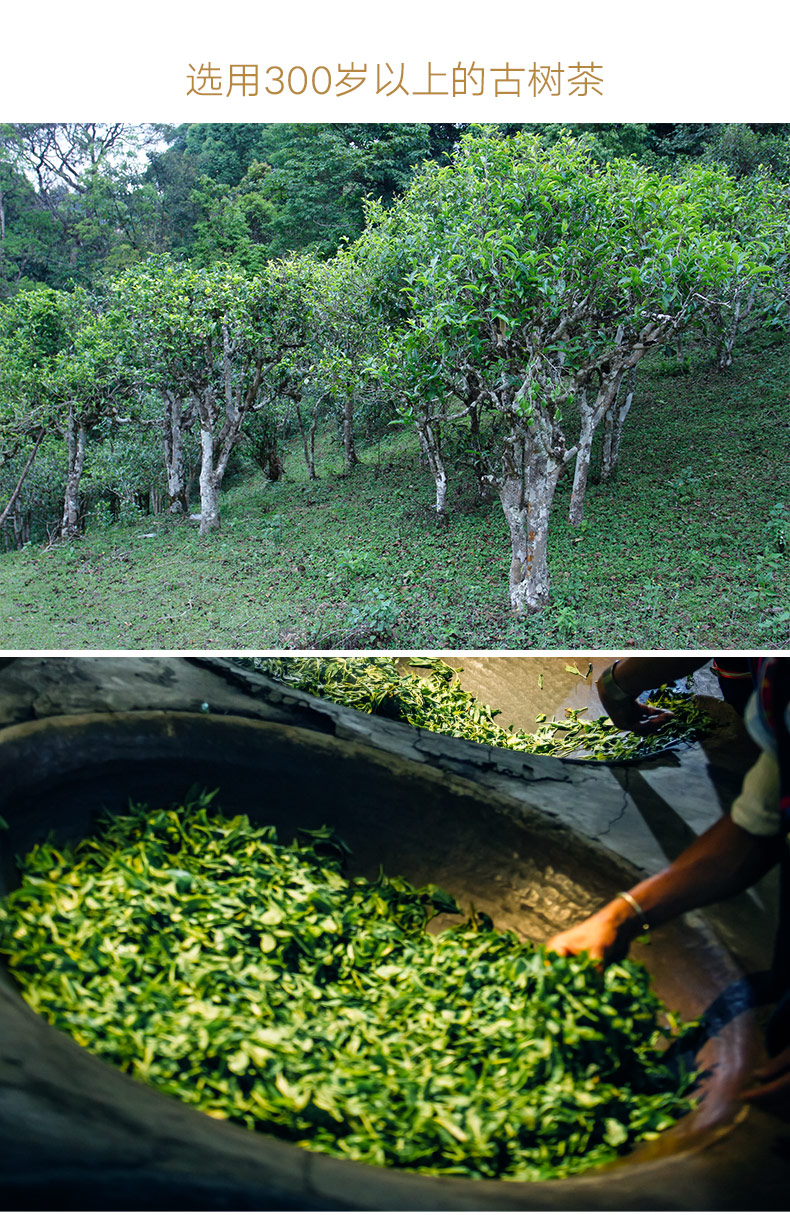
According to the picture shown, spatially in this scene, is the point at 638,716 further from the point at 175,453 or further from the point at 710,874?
the point at 175,453

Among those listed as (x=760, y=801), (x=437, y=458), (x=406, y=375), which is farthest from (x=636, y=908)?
(x=437, y=458)

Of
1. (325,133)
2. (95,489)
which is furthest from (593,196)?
(95,489)

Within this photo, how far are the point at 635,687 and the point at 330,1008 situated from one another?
1.25 metres

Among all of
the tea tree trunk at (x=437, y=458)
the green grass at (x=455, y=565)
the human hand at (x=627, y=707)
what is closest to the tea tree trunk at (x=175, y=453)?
the green grass at (x=455, y=565)

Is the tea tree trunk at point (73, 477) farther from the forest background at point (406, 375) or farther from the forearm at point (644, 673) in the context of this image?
the forearm at point (644, 673)

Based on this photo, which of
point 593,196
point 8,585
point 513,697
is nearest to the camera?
point 513,697

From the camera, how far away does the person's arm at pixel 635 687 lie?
212cm

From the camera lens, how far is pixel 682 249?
4.72 meters

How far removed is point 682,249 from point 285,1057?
5.05 metres

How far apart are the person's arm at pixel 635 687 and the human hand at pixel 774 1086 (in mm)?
933

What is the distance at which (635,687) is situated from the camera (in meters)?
2.18

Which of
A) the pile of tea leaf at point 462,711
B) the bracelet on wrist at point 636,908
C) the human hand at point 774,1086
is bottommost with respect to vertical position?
the human hand at point 774,1086

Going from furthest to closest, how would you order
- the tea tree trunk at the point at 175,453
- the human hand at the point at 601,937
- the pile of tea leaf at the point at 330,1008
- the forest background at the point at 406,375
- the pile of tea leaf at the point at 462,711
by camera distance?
1. the tea tree trunk at the point at 175,453
2. the forest background at the point at 406,375
3. the pile of tea leaf at the point at 462,711
4. the human hand at the point at 601,937
5. the pile of tea leaf at the point at 330,1008

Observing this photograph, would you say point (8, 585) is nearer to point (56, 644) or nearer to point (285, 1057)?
point (56, 644)
